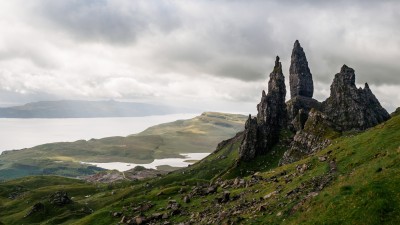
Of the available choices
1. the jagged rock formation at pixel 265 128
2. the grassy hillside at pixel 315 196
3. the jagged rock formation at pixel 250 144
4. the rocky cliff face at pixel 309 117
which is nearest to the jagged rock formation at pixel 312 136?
the rocky cliff face at pixel 309 117

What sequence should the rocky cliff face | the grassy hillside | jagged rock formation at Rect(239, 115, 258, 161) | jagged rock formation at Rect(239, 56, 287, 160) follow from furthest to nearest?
jagged rock formation at Rect(239, 56, 287, 160)
jagged rock formation at Rect(239, 115, 258, 161)
the rocky cliff face
the grassy hillside

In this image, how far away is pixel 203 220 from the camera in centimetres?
5169

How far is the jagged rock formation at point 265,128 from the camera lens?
159375mm

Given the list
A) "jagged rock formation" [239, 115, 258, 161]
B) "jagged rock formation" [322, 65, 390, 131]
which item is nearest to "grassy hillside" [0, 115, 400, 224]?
"jagged rock formation" [239, 115, 258, 161]

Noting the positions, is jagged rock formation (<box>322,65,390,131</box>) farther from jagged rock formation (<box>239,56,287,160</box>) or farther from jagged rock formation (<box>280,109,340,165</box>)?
jagged rock formation (<box>280,109,340,165</box>)

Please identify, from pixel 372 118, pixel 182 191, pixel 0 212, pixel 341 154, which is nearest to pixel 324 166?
pixel 341 154

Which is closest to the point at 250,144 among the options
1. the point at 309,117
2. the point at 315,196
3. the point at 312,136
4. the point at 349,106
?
the point at 309,117

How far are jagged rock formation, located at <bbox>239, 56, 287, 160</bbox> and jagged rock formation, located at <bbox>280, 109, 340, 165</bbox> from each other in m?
37.1

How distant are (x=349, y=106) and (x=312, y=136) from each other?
57.1 metres

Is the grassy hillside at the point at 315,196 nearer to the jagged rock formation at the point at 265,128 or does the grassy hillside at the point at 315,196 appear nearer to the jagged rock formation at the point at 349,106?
the jagged rock formation at the point at 265,128

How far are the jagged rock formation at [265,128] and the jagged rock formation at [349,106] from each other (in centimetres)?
A: 2557

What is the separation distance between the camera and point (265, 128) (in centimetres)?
16738

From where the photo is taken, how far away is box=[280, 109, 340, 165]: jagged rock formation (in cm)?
11269

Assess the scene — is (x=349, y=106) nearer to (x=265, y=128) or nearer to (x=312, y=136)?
(x=265, y=128)
